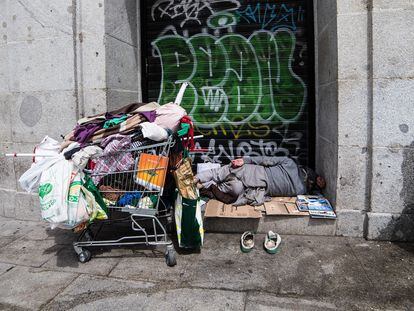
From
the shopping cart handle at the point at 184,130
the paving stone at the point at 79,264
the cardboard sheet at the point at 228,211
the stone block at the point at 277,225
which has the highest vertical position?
the shopping cart handle at the point at 184,130

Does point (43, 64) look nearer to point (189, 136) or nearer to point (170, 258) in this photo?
point (189, 136)

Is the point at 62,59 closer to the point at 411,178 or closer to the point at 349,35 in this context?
the point at 349,35

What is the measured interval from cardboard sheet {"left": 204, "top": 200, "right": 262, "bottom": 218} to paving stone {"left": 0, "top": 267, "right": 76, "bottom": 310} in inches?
66.6

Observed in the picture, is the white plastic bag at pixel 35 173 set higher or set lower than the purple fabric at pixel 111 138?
lower

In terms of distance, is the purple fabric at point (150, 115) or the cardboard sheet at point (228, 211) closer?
the purple fabric at point (150, 115)

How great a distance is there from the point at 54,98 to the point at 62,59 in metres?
0.54

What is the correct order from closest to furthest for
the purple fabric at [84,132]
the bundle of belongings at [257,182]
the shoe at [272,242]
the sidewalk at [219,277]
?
the sidewalk at [219,277], the purple fabric at [84,132], the shoe at [272,242], the bundle of belongings at [257,182]

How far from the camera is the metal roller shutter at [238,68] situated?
5.13 metres

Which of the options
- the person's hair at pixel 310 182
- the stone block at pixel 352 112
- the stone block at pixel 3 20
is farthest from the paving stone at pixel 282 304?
the stone block at pixel 3 20

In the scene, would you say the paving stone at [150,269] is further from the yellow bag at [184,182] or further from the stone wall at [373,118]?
the stone wall at [373,118]

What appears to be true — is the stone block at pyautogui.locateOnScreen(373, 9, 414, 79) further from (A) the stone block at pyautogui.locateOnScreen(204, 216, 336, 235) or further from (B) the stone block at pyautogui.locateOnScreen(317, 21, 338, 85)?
(A) the stone block at pyautogui.locateOnScreen(204, 216, 336, 235)

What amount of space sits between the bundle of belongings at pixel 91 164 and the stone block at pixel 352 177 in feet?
6.47

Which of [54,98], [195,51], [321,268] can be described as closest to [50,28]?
[54,98]

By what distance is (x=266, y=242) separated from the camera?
13.0ft
